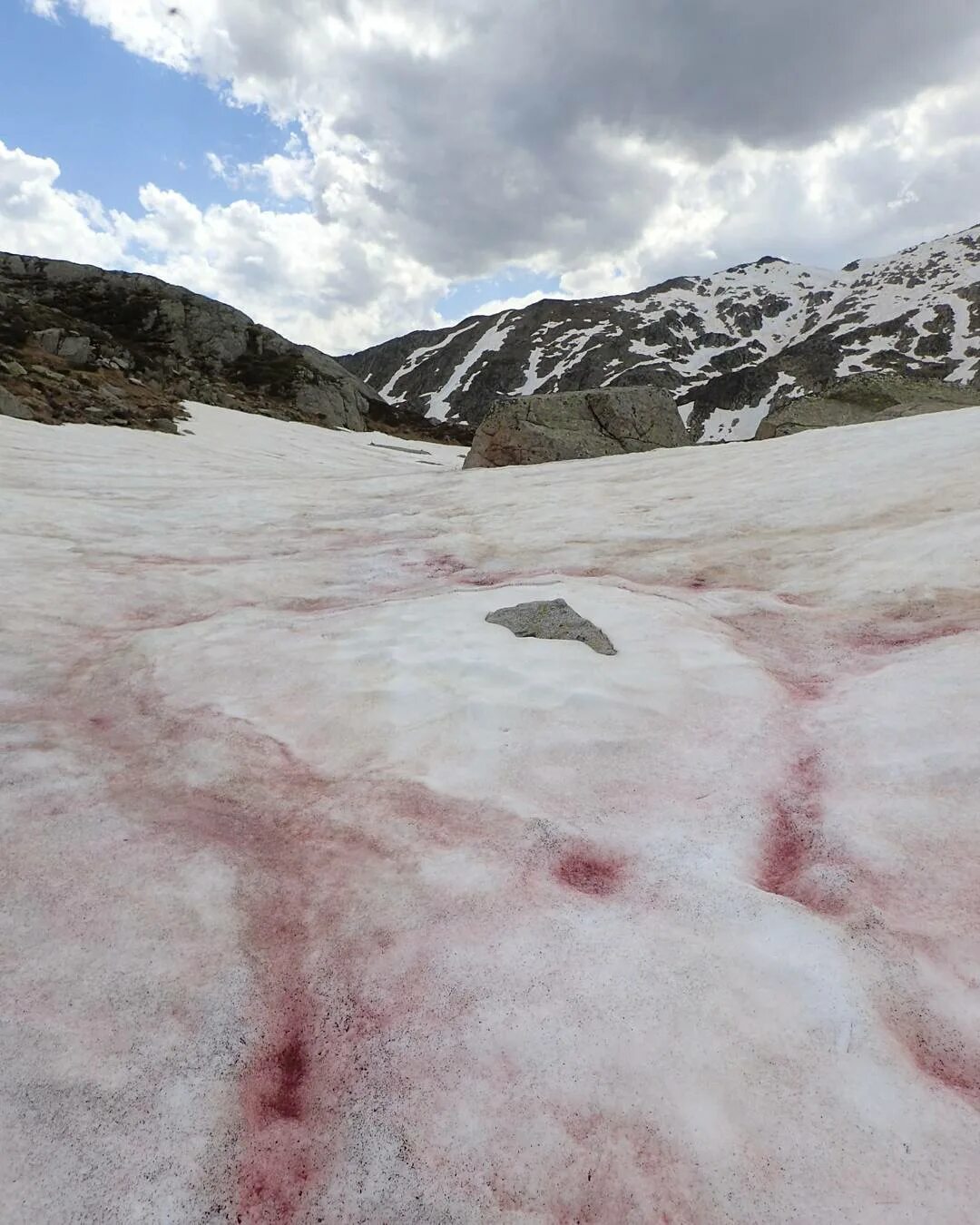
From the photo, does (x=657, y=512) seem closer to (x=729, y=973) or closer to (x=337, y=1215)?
(x=729, y=973)

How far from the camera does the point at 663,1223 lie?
2611mm

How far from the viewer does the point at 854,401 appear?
3969 cm

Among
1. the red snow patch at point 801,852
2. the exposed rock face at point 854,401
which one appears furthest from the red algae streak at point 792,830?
the exposed rock face at point 854,401

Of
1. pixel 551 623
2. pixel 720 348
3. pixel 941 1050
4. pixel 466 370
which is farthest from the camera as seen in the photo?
pixel 720 348

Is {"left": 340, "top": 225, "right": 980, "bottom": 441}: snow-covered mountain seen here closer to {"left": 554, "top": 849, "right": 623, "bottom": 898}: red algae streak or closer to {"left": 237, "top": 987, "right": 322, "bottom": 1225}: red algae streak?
{"left": 554, "top": 849, "right": 623, "bottom": 898}: red algae streak

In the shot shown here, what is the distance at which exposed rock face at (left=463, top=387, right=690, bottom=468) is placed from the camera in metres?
33.6

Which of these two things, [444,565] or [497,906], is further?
[444,565]

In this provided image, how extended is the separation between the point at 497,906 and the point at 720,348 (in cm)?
19603

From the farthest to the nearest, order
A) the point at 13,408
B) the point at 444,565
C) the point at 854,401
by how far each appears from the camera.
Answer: the point at 854,401 → the point at 13,408 → the point at 444,565

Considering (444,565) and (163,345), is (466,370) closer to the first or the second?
(163,345)

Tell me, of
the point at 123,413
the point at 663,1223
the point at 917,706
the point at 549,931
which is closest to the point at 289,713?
the point at 549,931

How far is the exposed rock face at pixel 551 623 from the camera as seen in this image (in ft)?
25.1

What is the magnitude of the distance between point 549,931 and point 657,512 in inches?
446

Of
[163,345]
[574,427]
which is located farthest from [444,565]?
[163,345]
